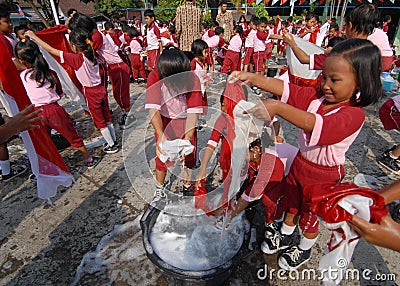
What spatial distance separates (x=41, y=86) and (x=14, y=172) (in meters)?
1.33

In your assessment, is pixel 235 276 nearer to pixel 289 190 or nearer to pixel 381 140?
pixel 289 190

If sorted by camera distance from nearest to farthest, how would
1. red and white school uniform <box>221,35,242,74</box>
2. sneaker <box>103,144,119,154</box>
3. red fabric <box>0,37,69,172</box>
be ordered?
red fabric <box>0,37,69,172</box>
sneaker <box>103,144,119,154</box>
red and white school uniform <box>221,35,242,74</box>

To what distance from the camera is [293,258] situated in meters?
1.90

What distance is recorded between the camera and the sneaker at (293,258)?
190 cm

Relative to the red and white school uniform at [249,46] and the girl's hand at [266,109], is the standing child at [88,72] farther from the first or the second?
the red and white school uniform at [249,46]

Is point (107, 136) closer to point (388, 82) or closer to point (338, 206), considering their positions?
point (338, 206)

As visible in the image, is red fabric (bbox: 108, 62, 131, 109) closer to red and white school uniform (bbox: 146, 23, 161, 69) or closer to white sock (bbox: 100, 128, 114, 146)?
white sock (bbox: 100, 128, 114, 146)

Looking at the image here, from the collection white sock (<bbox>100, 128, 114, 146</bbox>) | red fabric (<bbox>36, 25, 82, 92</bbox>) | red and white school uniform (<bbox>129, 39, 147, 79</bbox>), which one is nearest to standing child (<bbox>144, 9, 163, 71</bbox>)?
red and white school uniform (<bbox>129, 39, 147, 79</bbox>)

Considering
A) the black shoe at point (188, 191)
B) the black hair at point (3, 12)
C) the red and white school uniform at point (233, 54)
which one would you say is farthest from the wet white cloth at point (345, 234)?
the red and white school uniform at point (233, 54)

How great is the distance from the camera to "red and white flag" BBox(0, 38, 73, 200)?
206cm

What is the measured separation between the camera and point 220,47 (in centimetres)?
766

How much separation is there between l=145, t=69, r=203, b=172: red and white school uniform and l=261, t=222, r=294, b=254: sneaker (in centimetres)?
118

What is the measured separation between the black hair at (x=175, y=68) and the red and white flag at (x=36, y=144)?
1326 millimetres

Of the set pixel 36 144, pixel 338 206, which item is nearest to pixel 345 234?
pixel 338 206
